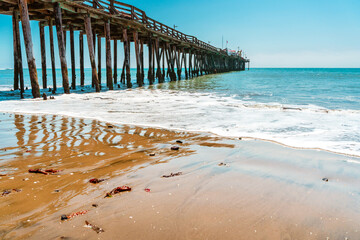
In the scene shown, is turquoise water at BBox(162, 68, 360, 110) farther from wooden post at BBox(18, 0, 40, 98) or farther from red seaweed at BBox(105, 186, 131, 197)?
red seaweed at BBox(105, 186, 131, 197)

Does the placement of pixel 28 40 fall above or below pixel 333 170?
above

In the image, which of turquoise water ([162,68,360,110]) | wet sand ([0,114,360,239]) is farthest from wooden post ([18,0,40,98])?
turquoise water ([162,68,360,110])

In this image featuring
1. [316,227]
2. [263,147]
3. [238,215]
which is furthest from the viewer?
[263,147]

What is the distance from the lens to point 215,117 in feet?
22.7

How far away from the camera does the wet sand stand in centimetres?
186

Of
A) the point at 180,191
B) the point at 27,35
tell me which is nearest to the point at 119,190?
Answer: the point at 180,191

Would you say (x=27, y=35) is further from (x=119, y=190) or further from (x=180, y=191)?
(x=180, y=191)

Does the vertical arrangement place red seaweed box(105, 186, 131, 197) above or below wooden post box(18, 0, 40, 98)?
below

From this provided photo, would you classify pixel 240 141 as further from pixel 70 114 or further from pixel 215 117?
pixel 70 114

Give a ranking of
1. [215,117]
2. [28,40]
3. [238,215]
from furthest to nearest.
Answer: [28,40] < [215,117] < [238,215]

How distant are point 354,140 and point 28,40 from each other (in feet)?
36.1

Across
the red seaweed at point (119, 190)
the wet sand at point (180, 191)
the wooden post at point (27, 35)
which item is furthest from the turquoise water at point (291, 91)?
the red seaweed at point (119, 190)

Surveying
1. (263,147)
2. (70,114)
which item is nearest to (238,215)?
(263,147)

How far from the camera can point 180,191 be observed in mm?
2467
